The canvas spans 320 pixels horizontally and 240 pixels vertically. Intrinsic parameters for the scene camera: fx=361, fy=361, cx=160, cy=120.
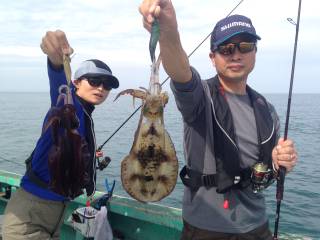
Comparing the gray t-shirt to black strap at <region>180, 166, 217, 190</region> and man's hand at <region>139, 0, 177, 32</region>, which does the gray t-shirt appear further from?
man's hand at <region>139, 0, 177, 32</region>

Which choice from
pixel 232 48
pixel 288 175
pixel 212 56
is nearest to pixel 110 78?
pixel 212 56

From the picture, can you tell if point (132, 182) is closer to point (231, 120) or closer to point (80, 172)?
point (80, 172)

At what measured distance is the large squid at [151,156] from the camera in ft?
8.32

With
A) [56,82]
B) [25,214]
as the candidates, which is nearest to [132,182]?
[56,82]

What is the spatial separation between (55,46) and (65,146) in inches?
35.1

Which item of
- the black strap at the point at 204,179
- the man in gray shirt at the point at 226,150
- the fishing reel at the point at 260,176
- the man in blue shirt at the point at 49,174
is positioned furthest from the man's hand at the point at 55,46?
the fishing reel at the point at 260,176

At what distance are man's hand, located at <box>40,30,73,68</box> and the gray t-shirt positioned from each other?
115cm

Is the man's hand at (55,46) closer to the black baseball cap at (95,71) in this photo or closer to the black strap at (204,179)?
the black baseball cap at (95,71)

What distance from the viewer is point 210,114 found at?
3.07m

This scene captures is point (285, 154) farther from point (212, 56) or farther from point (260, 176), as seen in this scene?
point (212, 56)

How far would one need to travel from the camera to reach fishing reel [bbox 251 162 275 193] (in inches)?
122

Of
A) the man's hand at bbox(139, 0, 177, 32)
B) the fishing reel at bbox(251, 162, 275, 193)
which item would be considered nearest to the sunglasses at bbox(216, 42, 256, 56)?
the man's hand at bbox(139, 0, 177, 32)

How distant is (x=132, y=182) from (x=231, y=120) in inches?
40.3

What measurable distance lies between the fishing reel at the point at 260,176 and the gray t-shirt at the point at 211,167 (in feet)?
0.23
